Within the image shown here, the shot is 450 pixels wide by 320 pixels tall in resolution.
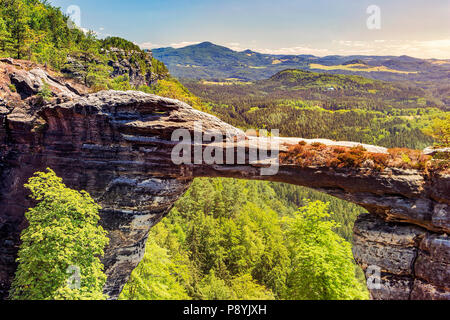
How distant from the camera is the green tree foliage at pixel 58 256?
11477 mm

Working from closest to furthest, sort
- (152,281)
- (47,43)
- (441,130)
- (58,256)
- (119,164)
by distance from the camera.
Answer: (58,256), (441,130), (119,164), (152,281), (47,43)

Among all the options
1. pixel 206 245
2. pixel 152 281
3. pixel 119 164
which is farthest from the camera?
pixel 206 245

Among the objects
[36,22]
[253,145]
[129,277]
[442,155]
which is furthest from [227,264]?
[36,22]

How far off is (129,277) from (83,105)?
12.8m

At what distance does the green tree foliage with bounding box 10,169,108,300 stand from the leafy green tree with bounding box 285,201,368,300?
11.8 metres

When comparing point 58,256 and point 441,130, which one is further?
point 441,130

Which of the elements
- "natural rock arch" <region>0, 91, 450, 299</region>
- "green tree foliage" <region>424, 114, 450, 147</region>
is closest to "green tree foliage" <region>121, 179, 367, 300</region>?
"natural rock arch" <region>0, 91, 450, 299</region>

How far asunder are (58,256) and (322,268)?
14.4 meters

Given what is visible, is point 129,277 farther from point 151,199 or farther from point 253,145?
point 253,145

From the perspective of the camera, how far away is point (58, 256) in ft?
37.5

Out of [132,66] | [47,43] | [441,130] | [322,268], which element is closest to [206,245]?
[322,268]

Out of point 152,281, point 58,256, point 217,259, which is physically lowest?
point 217,259

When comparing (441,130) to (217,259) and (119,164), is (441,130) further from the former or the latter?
(217,259)

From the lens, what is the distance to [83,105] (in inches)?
617
